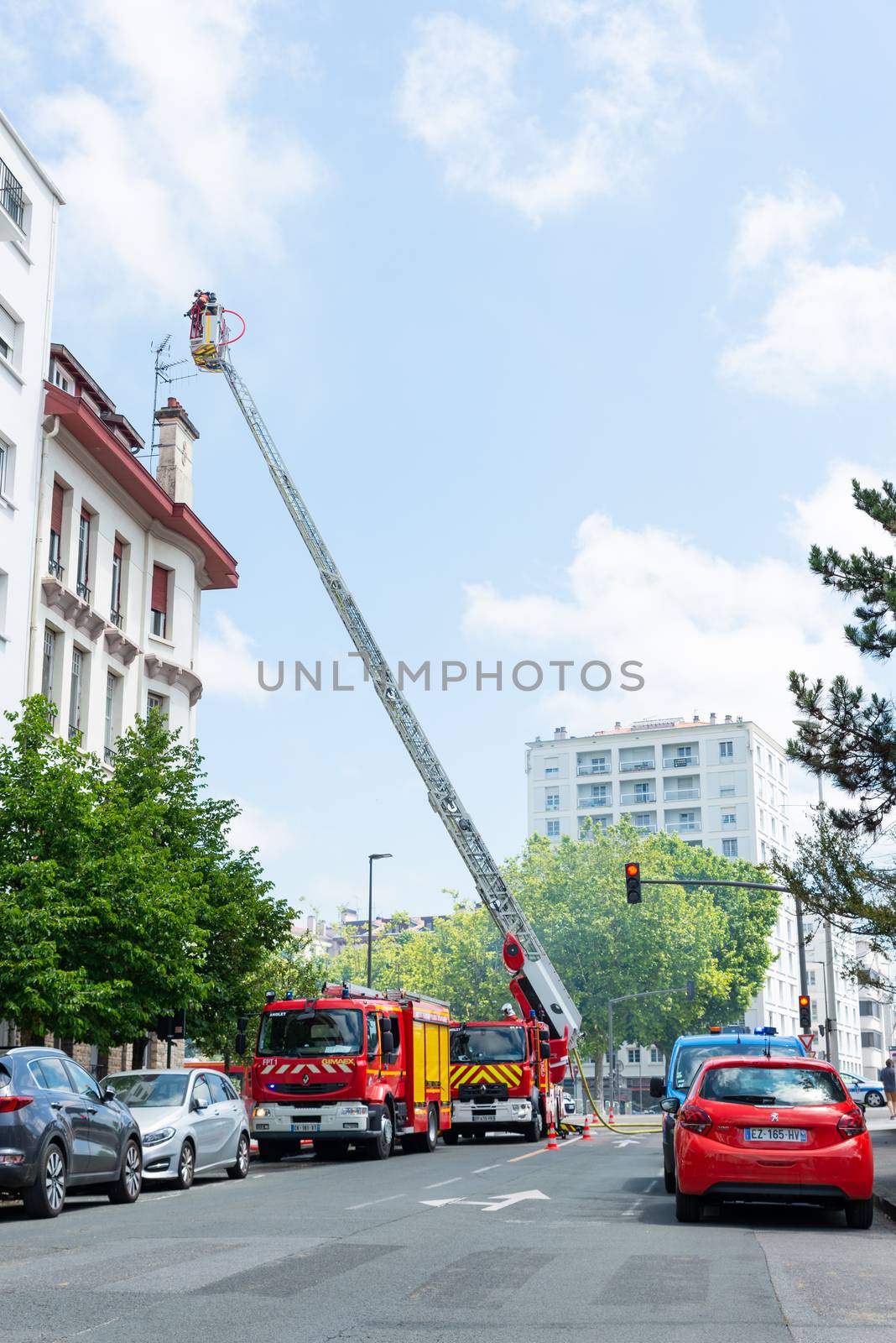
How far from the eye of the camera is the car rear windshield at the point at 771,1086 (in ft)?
45.4

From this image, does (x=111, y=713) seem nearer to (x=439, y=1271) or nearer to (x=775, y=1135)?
(x=775, y=1135)

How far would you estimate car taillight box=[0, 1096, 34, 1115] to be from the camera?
46.2ft

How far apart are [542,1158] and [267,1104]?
4664mm

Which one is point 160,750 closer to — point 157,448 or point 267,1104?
point 267,1104

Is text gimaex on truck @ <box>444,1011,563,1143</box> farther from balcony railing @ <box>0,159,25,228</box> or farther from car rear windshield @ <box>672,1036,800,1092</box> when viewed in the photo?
balcony railing @ <box>0,159,25,228</box>

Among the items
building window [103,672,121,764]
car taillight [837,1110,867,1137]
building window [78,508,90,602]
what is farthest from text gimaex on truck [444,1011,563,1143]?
car taillight [837,1110,867,1137]

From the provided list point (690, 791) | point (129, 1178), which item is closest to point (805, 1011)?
point (129, 1178)

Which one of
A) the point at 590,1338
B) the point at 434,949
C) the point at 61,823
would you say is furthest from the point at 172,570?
the point at 434,949

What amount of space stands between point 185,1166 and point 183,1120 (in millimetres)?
573

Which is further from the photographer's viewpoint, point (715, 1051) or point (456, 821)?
point (456, 821)

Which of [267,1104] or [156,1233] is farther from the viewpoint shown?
[267,1104]

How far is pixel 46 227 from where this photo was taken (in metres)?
33.4

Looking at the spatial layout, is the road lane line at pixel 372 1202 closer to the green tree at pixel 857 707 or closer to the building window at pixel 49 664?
the green tree at pixel 857 707

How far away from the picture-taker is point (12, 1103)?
557 inches
